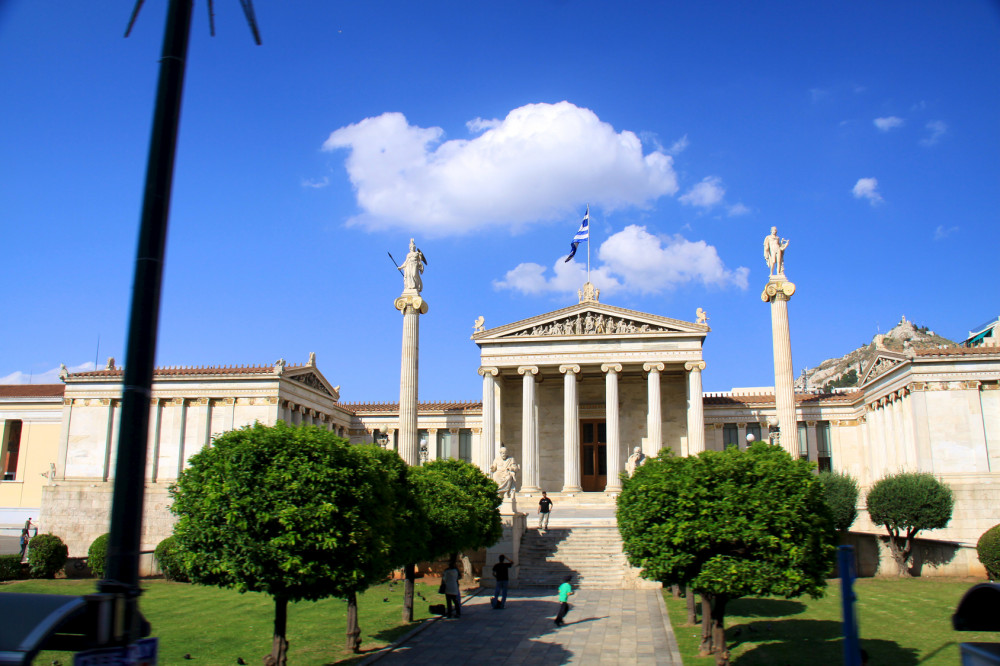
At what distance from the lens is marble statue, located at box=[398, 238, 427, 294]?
38281mm

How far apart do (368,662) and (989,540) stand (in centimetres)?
2306

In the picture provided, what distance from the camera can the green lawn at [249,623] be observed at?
58.5 ft

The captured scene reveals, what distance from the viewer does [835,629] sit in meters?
19.0

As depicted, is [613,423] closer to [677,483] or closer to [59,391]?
[677,483]

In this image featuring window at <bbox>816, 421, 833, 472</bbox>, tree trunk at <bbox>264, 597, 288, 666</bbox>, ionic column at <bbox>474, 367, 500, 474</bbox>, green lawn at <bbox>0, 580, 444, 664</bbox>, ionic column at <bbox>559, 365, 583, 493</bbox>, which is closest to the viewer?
tree trunk at <bbox>264, 597, 288, 666</bbox>

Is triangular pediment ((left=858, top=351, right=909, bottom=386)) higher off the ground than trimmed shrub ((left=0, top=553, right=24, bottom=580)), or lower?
higher

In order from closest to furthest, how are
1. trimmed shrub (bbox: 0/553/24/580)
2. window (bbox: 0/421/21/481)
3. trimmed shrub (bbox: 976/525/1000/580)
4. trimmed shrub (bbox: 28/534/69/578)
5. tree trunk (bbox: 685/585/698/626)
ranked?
1. tree trunk (bbox: 685/585/698/626)
2. trimmed shrub (bbox: 976/525/1000/580)
3. trimmed shrub (bbox: 0/553/24/580)
4. trimmed shrub (bbox: 28/534/69/578)
5. window (bbox: 0/421/21/481)

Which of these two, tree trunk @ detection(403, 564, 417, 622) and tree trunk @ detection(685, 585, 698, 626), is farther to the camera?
tree trunk @ detection(403, 564, 417, 622)

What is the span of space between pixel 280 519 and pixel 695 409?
3257 centimetres

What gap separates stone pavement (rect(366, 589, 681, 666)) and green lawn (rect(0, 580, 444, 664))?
4.60 ft

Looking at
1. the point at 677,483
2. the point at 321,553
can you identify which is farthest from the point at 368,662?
the point at 677,483

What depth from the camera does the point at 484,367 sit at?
1780 inches

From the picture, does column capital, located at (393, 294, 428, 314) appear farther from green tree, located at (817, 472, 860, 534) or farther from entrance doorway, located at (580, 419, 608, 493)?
green tree, located at (817, 472, 860, 534)

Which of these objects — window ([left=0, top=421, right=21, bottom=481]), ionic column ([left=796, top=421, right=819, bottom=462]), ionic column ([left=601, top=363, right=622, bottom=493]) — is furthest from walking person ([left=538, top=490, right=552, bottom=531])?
window ([left=0, top=421, right=21, bottom=481])
